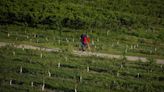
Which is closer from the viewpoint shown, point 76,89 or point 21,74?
point 76,89

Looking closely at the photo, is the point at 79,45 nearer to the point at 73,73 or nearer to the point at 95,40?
the point at 95,40

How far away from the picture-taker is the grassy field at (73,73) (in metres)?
26.4

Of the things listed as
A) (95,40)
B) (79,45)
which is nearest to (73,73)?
(79,45)

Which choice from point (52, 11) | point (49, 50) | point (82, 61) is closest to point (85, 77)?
point (82, 61)

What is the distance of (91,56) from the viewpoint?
114ft

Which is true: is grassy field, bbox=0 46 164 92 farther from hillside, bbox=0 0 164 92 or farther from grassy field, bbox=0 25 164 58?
grassy field, bbox=0 25 164 58

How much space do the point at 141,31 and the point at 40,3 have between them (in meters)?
16.1

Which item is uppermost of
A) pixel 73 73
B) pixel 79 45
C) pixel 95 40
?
pixel 79 45

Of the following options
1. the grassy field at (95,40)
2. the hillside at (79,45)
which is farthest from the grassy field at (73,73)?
the grassy field at (95,40)

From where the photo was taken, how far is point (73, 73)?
29078mm

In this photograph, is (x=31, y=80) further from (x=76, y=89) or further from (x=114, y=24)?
(x=114, y=24)

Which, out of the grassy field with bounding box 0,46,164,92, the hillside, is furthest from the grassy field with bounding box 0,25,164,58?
the grassy field with bounding box 0,46,164,92

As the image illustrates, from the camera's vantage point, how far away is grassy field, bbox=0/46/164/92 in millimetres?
26391

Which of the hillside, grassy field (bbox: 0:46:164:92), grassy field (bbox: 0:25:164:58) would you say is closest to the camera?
grassy field (bbox: 0:46:164:92)
